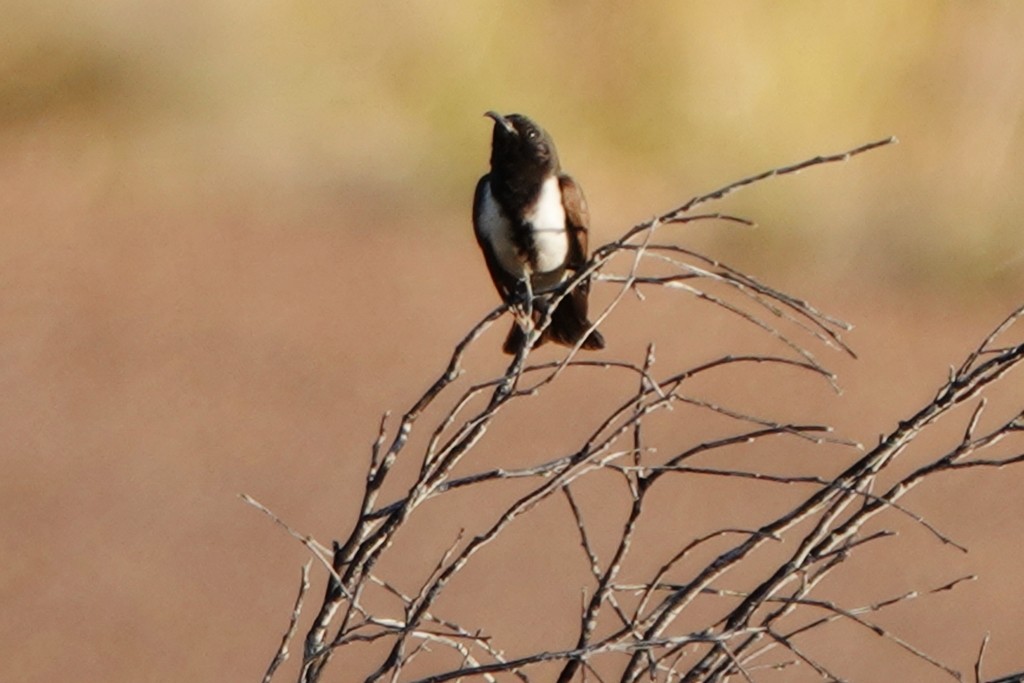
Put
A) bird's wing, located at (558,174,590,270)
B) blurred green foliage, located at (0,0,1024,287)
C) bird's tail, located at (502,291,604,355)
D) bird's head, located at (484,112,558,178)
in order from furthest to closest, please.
Answer: blurred green foliage, located at (0,0,1024,287)
bird's head, located at (484,112,558,178)
bird's wing, located at (558,174,590,270)
bird's tail, located at (502,291,604,355)

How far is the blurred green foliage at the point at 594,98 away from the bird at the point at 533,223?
869 cm

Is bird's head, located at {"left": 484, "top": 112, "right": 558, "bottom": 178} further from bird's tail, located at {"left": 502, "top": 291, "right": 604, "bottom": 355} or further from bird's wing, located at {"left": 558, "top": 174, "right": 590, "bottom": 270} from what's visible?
bird's tail, located at {"left": 502, "top": 291, "right": 604, "bottom": 355}

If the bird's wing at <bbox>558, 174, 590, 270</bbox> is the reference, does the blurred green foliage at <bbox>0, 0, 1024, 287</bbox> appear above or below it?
above

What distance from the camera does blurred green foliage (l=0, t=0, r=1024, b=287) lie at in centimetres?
1395

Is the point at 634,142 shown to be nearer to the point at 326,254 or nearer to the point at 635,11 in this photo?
the point at 635,11

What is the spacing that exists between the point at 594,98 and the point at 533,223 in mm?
10731

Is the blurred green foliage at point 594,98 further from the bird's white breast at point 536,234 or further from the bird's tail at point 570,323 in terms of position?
the bird's tail at point 570,323

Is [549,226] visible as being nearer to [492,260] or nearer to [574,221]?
[574,221]

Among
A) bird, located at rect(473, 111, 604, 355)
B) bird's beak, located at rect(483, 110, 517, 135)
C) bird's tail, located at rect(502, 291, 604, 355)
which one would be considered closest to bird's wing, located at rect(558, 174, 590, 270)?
bird, located at rect(473, 111, 604, 355)

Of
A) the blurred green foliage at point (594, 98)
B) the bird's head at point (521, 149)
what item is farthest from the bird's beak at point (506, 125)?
the blurred green foliage at point (594, 98)

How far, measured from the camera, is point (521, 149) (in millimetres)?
4977

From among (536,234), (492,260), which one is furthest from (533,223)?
(492,260)

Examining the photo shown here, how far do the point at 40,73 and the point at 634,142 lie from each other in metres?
4.94

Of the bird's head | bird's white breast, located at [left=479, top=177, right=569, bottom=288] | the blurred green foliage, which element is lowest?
bird's white breast, located at [left=479, top=177, right=569, bottom=288]
